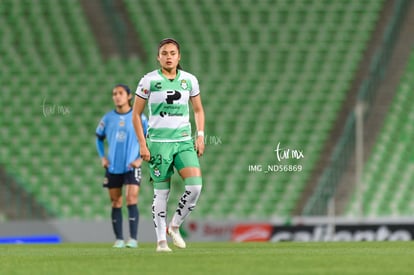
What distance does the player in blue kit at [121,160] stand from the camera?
1241cm

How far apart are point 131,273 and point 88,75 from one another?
13.3m

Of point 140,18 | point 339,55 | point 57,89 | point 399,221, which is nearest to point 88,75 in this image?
point 57,89

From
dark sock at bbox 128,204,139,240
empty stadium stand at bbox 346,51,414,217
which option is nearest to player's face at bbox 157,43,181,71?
dark sock at bbox 128,204,139,240

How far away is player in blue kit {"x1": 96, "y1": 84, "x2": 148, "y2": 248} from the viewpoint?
12414 millimetres

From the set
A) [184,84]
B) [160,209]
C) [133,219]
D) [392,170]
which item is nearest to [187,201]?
[160,209]

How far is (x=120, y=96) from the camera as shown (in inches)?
487

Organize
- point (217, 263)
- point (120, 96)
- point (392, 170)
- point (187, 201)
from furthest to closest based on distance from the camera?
point (392, 170) → point (120, 96) → point (187, 201) → point (217, 263)

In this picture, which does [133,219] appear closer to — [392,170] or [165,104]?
[165,104]

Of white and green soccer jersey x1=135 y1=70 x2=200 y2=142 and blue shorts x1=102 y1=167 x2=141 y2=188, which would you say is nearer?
white and green soccer jersey x1=135 y1=70 x2=200 y2=142

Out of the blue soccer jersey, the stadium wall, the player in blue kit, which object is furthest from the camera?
the stadium wall

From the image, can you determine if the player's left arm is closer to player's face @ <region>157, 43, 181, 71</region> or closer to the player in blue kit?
player's face @ <region>157, 43, 181, 71</region>

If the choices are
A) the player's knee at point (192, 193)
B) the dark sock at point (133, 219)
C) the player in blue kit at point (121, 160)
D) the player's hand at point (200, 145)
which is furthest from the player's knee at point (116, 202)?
the player's hand at point (200, 145)

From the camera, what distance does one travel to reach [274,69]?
794 inches

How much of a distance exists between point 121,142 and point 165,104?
3.01 m
